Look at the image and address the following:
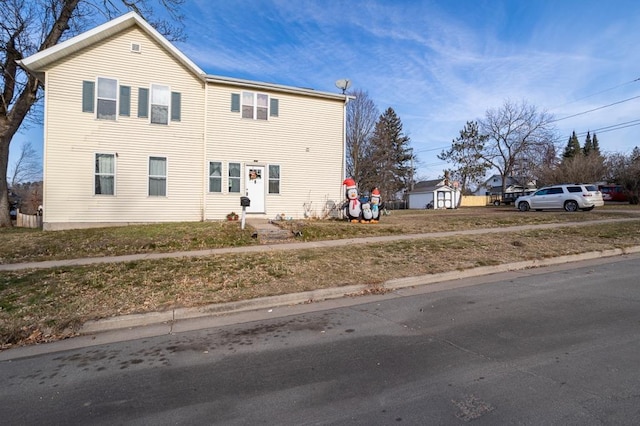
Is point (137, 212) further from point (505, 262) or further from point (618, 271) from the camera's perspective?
point (618, 271)

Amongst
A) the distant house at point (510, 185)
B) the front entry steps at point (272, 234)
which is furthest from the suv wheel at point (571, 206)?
the distant house at point (510, 185)

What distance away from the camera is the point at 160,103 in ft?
49.9

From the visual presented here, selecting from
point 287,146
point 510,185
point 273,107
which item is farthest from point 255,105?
point 510,185

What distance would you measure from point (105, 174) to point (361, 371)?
14.2m

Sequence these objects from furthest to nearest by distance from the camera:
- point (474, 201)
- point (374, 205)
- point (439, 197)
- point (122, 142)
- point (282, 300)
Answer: point (474, 201)
point (439, 197)
point (374, 205)
point (122, 142)
point (282, 300)

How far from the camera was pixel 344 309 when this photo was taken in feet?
19.1

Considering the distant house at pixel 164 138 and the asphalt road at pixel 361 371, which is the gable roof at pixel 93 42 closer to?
the distant house at pixel 164 138

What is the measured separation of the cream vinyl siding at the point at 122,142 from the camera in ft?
45.5

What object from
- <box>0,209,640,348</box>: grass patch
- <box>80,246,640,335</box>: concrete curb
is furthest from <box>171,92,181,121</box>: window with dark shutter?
<box>80,246,640,335</box>: concrete curb

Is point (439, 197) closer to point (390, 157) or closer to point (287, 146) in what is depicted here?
point (390, 157)

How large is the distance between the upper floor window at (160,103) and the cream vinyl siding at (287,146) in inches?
65.2

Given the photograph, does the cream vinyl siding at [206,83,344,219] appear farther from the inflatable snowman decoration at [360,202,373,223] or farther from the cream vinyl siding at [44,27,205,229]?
the inflatable snowman decoration at [360,202,373,223]

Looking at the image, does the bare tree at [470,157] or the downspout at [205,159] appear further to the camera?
the bare tree at [470,157]

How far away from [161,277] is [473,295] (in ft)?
19.0
